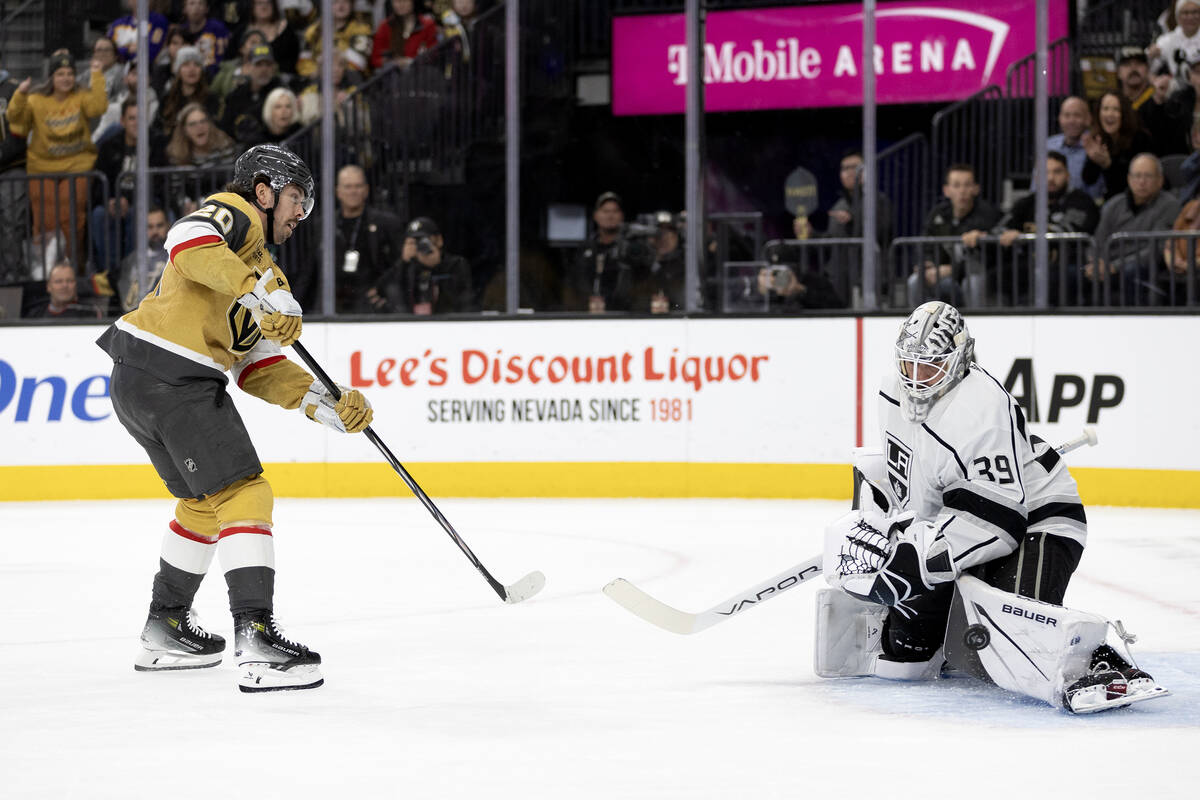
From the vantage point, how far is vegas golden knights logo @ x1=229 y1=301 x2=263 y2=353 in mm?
3537

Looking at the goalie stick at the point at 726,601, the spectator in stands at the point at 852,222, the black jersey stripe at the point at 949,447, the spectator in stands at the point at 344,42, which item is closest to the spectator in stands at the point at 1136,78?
the spectator in stands at the point at 852,222

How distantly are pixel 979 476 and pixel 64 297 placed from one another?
5.92 m

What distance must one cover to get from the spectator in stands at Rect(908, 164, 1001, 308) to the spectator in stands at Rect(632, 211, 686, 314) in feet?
4.14

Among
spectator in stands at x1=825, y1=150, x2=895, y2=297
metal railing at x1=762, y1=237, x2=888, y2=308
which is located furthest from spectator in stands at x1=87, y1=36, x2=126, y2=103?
spectator in stands at x1=825, y1=150, x2=895, y2=297

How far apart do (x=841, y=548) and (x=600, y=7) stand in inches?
291

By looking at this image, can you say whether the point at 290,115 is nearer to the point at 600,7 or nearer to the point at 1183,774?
the point at 600,7

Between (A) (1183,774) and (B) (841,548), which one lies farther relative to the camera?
(B) (841,548)

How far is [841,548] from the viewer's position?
130 inches

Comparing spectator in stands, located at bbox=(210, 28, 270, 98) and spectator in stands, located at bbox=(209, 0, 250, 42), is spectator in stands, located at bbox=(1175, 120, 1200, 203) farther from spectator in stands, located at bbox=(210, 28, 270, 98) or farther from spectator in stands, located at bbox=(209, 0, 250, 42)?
spectator in stands, located at bbox=(209, 0, 250, 42)

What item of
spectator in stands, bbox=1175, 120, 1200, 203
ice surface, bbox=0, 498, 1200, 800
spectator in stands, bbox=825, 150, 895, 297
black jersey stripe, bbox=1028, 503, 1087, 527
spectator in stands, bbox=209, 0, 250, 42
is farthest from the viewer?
spectator in stands, bbox=209, 0, 250, 42

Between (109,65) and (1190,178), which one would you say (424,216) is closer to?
(109,65)

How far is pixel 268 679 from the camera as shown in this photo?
335 cm

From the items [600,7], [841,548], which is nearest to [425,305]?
[600,7]

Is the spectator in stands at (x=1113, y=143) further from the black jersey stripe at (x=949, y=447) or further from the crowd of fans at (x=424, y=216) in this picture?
the black jersey stripe at (x=949, y=447)
